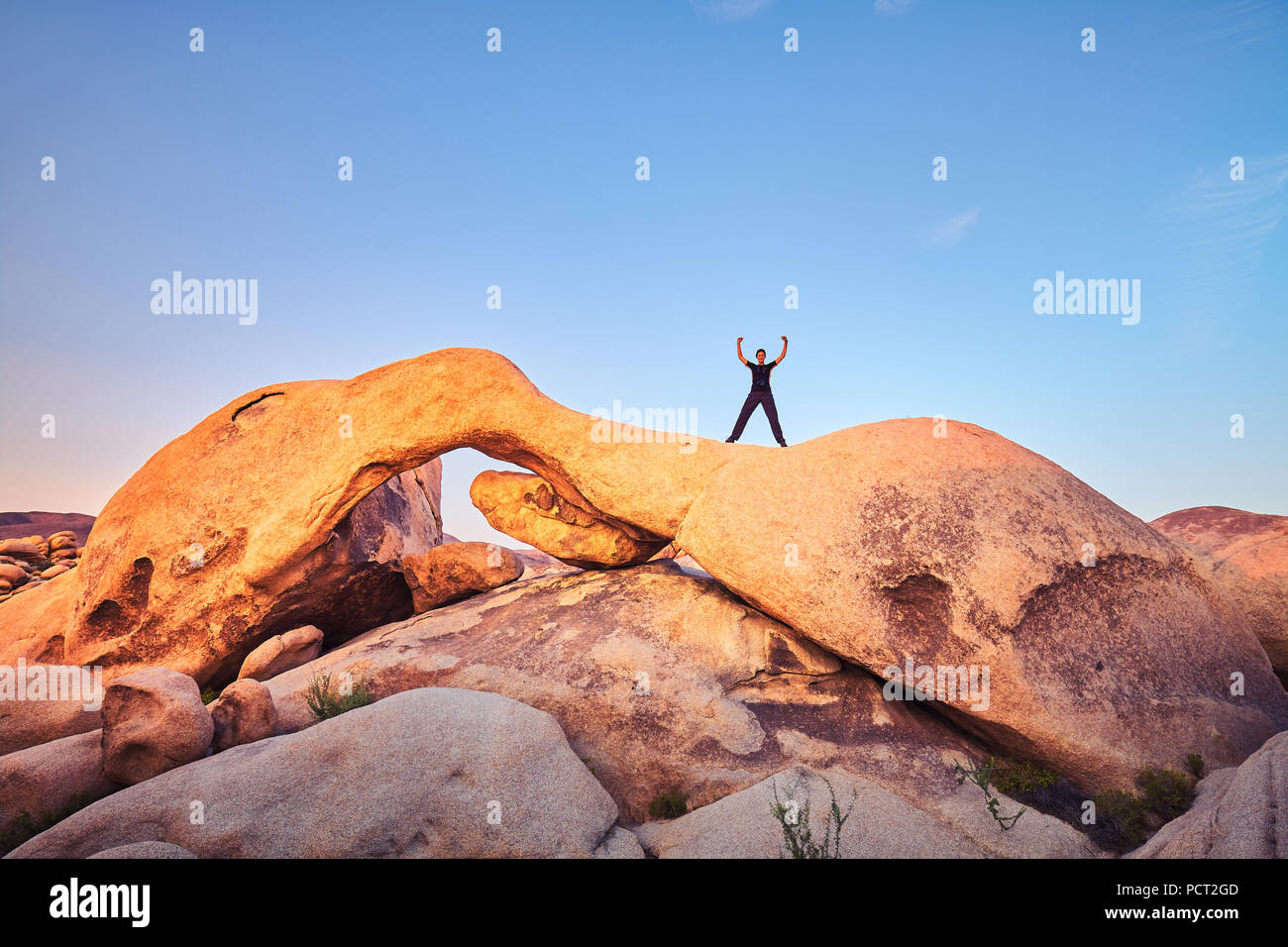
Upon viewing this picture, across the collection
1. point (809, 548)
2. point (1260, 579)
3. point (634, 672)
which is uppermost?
point (809, 548)

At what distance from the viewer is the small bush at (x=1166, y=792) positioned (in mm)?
6836

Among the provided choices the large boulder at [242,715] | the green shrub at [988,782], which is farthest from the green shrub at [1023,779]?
the large boulder at [242,715]

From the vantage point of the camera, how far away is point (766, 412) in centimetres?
1339

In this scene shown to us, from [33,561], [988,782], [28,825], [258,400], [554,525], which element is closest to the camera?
[28,825]

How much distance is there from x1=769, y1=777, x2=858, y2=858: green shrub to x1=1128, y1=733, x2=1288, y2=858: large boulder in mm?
2469

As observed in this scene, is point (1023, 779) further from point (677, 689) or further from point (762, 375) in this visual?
point (762, 375)

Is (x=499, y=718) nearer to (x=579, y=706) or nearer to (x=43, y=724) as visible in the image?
(x=579, y=706)

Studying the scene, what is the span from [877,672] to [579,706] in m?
3.95

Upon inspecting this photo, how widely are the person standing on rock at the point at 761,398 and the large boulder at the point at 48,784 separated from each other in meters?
10.8

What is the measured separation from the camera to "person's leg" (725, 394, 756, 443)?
1330cm

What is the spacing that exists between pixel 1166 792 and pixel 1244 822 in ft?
8.47

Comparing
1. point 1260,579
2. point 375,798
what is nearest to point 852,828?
point 375,798
